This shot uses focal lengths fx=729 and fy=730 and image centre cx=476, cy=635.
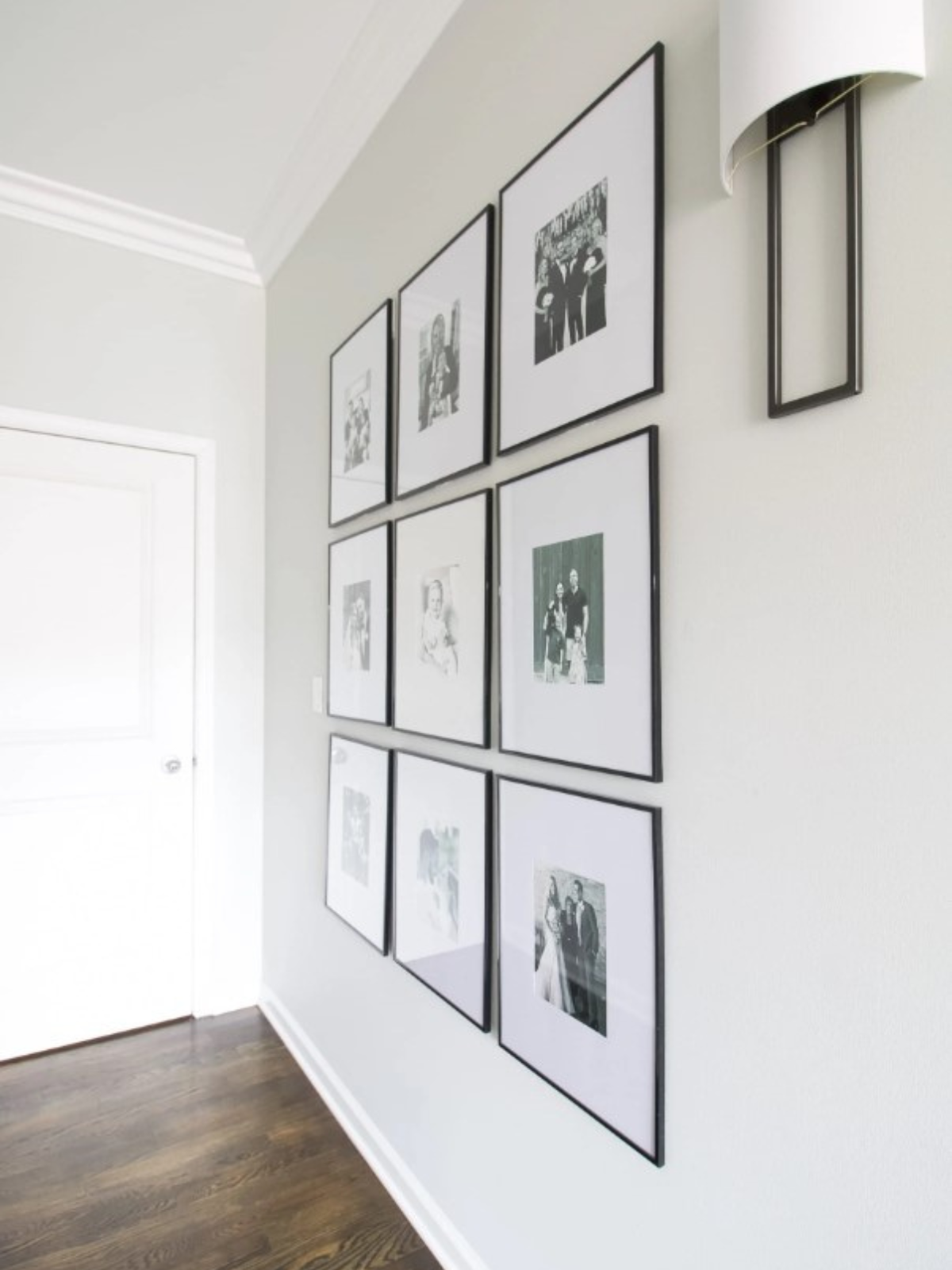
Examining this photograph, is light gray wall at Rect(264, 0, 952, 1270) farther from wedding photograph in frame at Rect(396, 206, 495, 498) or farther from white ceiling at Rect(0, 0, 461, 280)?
white ceiling at Rect(0, 0, 461, 280)

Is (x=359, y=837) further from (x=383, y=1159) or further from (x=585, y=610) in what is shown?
(x=585, y=610)

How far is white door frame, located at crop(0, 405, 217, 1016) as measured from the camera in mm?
2664

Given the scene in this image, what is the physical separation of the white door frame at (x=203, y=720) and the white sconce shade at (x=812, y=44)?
7.51 ft

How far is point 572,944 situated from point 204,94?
2344 mm

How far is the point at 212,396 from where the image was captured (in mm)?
2740

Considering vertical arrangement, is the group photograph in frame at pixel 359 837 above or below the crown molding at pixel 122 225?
below

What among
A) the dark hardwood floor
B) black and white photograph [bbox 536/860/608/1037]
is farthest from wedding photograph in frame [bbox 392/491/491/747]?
the dark hardwood floor

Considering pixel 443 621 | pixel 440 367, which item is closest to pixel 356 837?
pixel 443 621

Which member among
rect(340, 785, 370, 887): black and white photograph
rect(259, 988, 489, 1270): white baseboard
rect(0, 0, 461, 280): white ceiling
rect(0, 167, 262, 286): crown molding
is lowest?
rect(259, 988, 489, 1270): white baseboard

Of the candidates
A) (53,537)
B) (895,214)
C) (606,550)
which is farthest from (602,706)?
(53,537)

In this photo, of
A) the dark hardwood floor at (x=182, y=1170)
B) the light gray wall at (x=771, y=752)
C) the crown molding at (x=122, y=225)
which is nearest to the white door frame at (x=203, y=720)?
the dark hardwood floor at (x=182, y=1170)

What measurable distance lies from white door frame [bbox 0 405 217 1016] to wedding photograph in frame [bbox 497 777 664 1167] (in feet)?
5.36

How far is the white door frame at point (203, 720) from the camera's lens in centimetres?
266

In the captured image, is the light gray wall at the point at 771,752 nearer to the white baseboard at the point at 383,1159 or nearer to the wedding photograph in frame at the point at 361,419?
the white baseboard at the point at 383,1159
